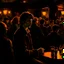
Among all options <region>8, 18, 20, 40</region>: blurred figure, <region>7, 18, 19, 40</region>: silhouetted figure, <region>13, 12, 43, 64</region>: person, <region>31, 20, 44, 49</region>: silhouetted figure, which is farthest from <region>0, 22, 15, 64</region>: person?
<region>31, 20, 44, 49</region>: silhouetted figure

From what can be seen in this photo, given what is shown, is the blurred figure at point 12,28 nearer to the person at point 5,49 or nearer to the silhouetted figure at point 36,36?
the silhouetted figure at point 36,36

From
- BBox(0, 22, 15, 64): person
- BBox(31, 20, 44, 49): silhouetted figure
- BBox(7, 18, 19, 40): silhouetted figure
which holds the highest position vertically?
BBox(0, 22, 15, 64): person

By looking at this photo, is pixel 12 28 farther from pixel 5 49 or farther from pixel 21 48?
Answer: pixel 5 49

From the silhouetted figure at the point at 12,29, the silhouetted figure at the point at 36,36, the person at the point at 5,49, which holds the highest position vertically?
the person at the point at 5,49

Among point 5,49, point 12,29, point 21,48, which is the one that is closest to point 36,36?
point 12,29

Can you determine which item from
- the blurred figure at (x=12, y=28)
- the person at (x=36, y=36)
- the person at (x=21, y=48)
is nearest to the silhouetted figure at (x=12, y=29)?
the blurred figure at (x=12, y=28)

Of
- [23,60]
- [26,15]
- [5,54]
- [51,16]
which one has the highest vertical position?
[26,15]

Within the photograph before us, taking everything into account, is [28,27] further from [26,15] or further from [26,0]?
[26,0]

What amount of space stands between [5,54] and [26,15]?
2032mm

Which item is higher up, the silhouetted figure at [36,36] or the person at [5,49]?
the person at [5,49]

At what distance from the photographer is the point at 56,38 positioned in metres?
8.12

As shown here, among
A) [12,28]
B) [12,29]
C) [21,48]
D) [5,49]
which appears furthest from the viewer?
[12,28]

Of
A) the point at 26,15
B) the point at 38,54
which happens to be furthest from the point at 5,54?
the point at 26,15

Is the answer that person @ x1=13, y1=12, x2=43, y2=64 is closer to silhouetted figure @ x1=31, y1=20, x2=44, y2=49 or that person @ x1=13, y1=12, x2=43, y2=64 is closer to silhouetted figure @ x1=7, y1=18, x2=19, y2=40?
silhouetted figure @ x1=7, y1=18, x2=19, y2=40
